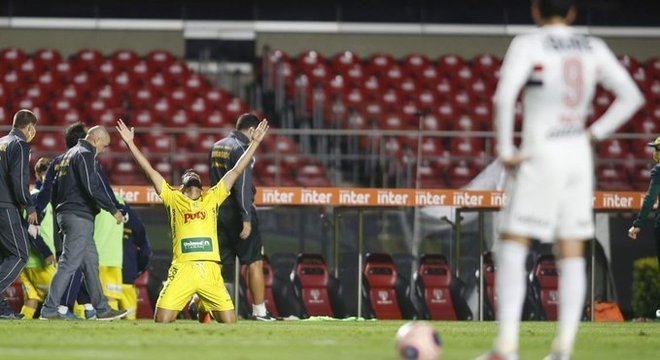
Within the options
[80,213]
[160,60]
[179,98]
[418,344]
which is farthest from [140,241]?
[160,60]

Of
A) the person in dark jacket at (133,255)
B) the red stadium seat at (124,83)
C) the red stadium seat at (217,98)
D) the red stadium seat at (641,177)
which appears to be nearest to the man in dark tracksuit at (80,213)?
the person in dark jacket at (133,255)

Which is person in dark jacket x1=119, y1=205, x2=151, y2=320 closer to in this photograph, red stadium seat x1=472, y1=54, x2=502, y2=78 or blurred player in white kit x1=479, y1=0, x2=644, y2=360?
blurred player in white kit x1=479, y1=0, x2=644, y2=360

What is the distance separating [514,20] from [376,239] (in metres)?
11.1

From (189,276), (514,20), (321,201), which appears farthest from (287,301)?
(514,20)

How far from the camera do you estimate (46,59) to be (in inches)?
1062

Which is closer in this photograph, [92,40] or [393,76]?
[393,76]

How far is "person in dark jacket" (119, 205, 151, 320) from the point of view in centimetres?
1664

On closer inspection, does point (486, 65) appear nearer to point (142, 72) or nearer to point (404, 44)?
point (404, 44)

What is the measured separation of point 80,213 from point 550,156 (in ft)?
23.8

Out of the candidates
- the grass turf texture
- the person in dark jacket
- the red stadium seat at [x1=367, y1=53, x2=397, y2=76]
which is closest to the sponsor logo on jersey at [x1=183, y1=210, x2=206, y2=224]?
the grass turf texture

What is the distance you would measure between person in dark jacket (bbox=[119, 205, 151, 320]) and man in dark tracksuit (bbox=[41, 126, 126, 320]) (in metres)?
2.27

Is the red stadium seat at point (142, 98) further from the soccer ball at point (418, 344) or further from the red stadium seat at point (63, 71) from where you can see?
the soccer ball at point (418, 344)

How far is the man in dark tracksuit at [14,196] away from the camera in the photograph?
13711 millimetres

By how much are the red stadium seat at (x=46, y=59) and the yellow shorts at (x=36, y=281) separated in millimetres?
11283
